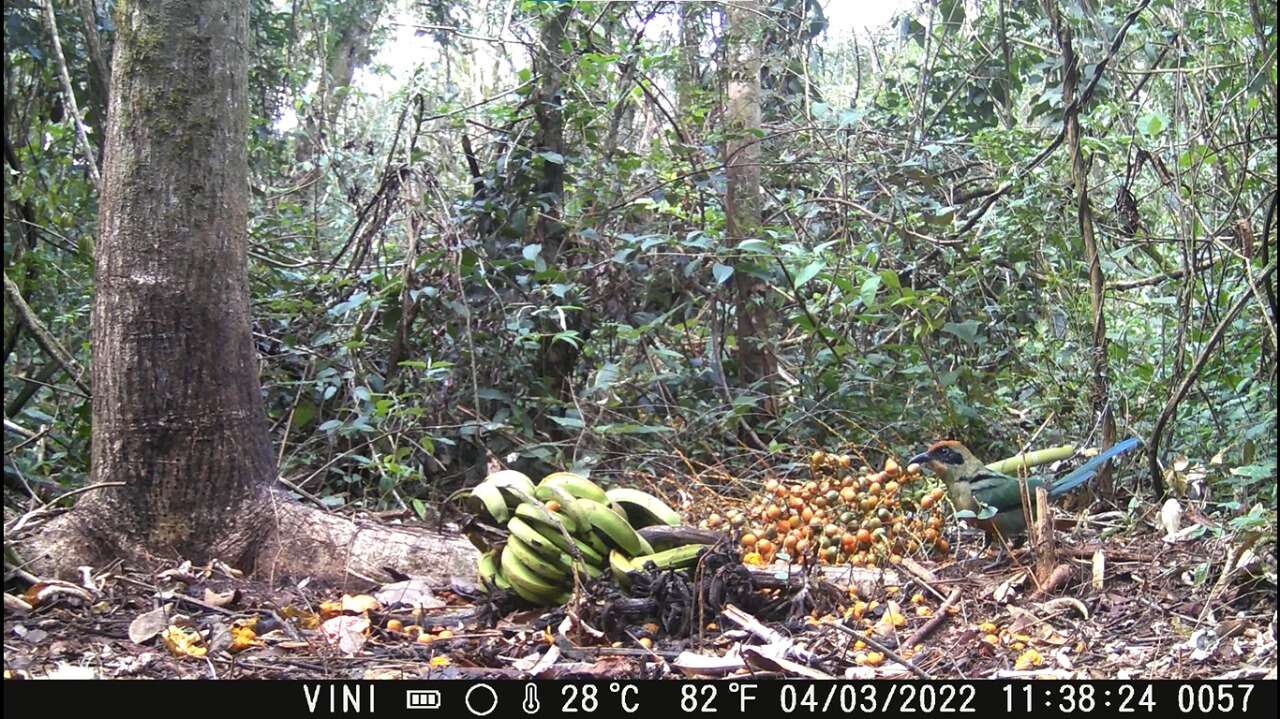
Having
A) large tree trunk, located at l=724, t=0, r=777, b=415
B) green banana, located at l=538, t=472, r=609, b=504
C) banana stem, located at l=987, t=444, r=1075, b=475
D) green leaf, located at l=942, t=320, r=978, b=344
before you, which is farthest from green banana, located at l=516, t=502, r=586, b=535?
green leaf, located at l=942, t=320, r=978, b=344

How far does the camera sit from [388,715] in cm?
176

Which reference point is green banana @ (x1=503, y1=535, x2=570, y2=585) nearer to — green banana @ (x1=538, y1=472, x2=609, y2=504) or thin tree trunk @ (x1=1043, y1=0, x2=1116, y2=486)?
green banana @ (x1=538, y1=472, x2=609, y2=504)

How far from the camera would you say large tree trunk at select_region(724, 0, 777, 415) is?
14.6ft

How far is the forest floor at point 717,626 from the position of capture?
2.06 meters

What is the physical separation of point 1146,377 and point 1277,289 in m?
1.00

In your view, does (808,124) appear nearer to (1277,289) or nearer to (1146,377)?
(1146,377)

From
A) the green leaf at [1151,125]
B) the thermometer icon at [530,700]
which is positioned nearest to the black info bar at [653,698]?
the thermometer icon at [530,700]

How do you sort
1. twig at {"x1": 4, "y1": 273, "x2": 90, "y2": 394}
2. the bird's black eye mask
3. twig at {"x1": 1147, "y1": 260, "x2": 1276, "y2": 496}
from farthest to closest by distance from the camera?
twig at {"x1": 4, "y1": 273, "x2": 90, "y2": 394} → the bird's black eye mask → twig at {"x1": 1147, "y1": 260, "x2": 1276, "y2": 496}

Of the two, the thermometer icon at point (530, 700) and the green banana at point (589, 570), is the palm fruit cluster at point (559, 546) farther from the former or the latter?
the thermometer icon at point (530, 700)


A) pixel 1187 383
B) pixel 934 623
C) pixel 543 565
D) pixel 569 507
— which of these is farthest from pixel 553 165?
pixel 934 623

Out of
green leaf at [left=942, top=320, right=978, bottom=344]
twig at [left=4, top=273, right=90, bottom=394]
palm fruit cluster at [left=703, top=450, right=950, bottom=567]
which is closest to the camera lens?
palm fruit cluster at [left=703, top=450, right=950, bottom=567]

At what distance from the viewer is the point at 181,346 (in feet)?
8.78

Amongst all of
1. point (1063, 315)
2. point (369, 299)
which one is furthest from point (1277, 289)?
point (369, 299)

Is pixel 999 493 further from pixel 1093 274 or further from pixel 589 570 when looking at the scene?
pixel 589 570
